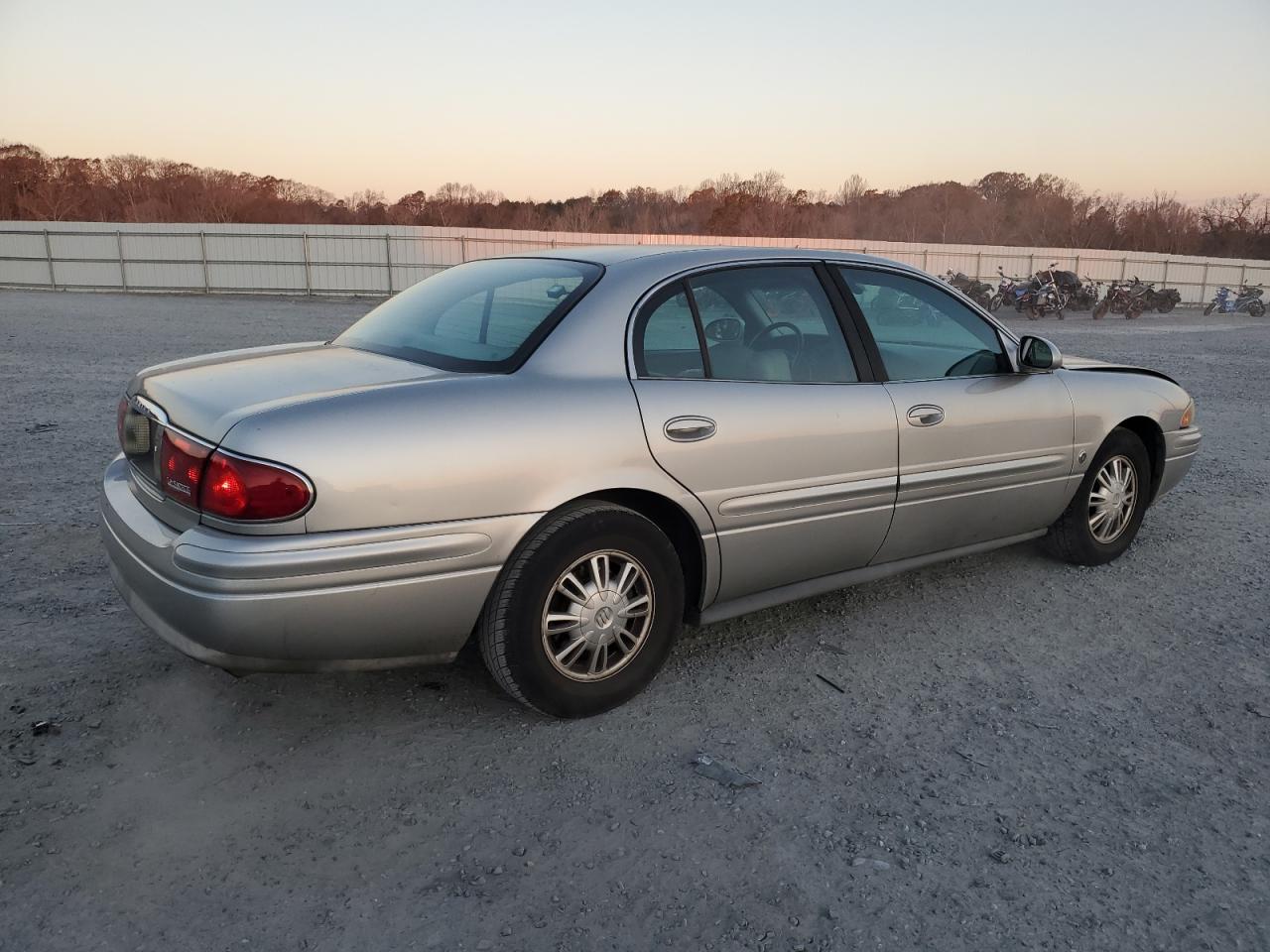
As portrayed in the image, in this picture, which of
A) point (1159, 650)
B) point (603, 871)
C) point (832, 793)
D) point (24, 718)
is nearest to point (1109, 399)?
point (1159, 650)

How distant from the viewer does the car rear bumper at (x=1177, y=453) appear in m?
4.72

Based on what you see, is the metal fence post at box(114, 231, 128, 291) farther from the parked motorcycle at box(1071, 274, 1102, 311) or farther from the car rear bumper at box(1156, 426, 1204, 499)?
the car rear bumper at box(1156, 426, 1204, 499)

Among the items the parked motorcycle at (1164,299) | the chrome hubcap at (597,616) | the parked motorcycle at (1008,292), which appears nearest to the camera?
the chrome hubcap at (597,616)

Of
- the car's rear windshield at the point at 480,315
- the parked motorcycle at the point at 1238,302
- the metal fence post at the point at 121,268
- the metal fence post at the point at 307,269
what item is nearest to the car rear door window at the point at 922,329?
the car's rear windshield at the point at 480,315

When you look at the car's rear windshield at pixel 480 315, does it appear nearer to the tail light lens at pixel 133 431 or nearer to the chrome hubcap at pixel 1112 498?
the tail light lens at pixel 133 431

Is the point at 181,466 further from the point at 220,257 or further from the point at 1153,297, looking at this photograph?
the point at 1153,297

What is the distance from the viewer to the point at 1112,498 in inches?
178

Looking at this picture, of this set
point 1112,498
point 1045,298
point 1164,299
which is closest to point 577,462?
point 1112,498

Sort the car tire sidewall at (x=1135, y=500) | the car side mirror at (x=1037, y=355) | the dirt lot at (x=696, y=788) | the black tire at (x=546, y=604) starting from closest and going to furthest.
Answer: the dirt lot at (x=696, y=788), the black tire at (x=546, y=604), the car side mirror at (x=1037, y=355), the car tire sidewall at (x=1135, y=500)

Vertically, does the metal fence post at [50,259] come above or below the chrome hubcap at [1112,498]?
above

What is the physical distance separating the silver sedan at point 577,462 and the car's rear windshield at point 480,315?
1 centimetres

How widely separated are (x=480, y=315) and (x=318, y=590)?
48.2 inches

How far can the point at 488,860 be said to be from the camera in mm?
2342

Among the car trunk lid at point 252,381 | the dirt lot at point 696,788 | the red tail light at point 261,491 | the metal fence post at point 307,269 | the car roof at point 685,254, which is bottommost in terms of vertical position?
the dirt lot at point 696,788
